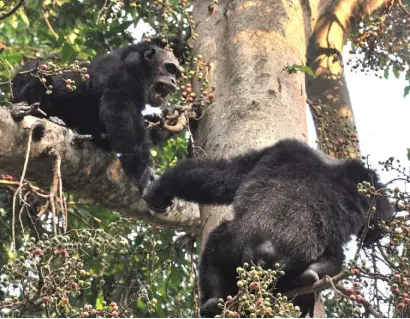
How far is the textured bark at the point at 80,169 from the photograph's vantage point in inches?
161

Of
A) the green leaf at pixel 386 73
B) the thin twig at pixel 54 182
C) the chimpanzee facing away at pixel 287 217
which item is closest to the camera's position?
the thin twig at pixel 54 182

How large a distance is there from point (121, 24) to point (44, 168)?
2.76 metres

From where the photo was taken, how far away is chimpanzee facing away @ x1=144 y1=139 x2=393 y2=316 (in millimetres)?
3506

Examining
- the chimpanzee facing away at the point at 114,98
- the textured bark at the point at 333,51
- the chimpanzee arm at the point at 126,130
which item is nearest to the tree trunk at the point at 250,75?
the chimpanzee arm at the point at 126,130

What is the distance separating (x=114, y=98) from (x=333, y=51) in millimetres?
2314

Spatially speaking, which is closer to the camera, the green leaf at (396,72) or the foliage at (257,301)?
the foliage at (257,301)

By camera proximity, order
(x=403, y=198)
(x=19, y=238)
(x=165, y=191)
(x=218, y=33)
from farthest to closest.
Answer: (x=19, y=238)
(x=218, y=33)
(x=165, y=191)
(x=403, y=198)

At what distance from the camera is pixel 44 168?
14.3ft

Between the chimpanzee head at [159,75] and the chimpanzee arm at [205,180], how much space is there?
1.62 meters

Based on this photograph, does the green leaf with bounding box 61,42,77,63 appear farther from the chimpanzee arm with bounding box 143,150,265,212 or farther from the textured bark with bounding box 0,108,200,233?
the chimpanzee arm with bounding box 143,150,265,212

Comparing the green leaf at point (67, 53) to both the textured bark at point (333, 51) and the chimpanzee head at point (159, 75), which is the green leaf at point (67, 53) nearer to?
the chimpanzee head at point (159, 75)

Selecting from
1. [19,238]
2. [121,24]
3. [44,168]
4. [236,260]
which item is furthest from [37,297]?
[121,24]

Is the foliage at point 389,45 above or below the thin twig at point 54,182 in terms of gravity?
above

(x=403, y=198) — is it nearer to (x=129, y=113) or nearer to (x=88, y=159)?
(x=88, y=159)
